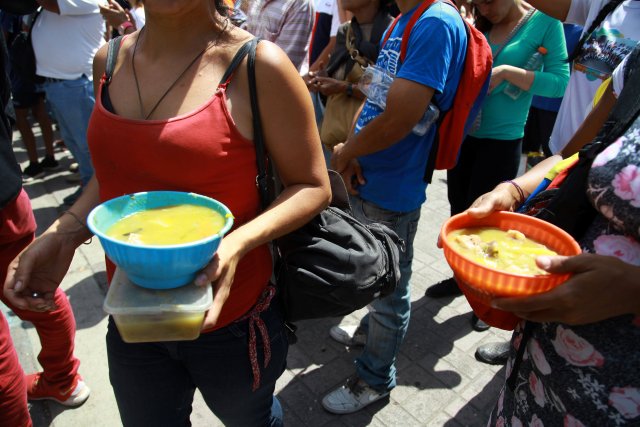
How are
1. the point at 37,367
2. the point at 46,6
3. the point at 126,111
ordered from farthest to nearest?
the point at 46,6 < the point at 37,367 < the point at 126,111

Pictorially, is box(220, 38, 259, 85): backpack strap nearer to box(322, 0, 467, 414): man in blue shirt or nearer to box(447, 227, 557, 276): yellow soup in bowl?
box(447, 227, 557, 276): yellow soup in bowl

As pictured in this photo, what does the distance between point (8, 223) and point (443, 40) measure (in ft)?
6.49

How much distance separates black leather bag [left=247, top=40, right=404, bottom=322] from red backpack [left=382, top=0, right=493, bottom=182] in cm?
85

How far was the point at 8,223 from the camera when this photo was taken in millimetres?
2010

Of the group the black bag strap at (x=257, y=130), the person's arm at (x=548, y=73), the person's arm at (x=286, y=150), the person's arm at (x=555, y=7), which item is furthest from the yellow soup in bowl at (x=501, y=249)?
the person's arm at (x=548, y=73)

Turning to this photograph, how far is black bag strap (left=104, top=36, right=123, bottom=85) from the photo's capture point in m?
1.53

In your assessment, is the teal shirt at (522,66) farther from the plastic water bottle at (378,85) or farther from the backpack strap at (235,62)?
the backpack strap at (235,62)

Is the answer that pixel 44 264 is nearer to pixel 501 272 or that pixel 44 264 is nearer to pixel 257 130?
pixel 257 130

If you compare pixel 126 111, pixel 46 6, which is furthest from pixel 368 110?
pixel 46 6

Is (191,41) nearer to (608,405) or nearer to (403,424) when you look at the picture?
(608,405)

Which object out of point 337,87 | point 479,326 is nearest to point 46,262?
point 337,87

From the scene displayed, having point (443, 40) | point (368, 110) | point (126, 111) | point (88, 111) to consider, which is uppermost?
point (443, 40)

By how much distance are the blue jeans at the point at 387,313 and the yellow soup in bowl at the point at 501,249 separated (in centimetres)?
105

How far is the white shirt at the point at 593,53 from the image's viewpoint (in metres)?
2.14
